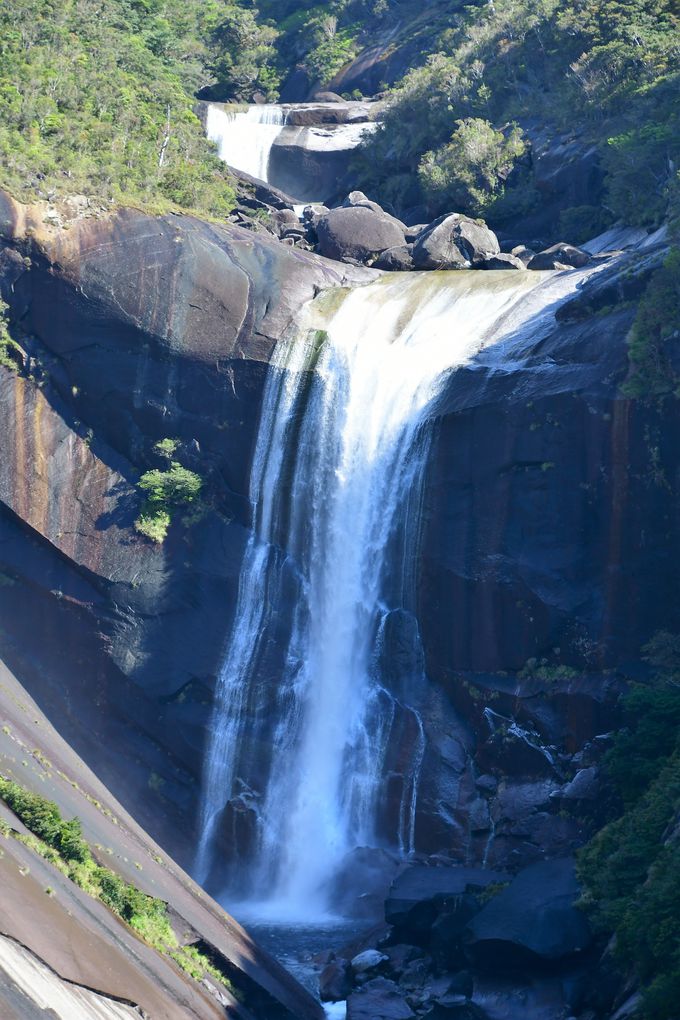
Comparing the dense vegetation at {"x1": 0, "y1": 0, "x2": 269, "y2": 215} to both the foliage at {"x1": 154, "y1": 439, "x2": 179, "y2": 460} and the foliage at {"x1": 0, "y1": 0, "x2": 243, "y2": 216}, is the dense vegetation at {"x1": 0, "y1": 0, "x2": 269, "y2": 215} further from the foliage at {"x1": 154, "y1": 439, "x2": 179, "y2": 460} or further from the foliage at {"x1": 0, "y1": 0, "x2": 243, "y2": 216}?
the foliage at {"x1": 154, "y1": 439, "x2": 179, "y2": 460}

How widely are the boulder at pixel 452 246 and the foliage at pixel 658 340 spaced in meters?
10.8

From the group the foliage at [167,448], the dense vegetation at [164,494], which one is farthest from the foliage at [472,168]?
the dense vegetation at [164,494]

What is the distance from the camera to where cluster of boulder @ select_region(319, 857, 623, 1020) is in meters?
23.6

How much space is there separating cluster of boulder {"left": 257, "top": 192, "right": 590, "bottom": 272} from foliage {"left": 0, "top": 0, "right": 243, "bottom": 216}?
3118 mm

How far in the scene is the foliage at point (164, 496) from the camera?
116ft

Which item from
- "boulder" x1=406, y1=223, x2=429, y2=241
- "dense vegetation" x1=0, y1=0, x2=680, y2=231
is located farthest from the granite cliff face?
"boulder" x1=406, y1=223, x2=429, y2=241

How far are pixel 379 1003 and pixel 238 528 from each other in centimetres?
1369

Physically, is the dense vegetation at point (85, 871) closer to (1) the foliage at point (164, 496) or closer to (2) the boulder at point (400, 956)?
(2) the boulder at point (400, 956)

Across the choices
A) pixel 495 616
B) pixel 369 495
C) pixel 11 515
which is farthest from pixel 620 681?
pixel 11 515

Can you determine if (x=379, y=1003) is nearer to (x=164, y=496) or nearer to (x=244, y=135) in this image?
(x=164, y=496)

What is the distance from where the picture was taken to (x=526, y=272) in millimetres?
37594

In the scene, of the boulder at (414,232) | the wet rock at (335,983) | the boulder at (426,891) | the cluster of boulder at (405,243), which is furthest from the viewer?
the boulder at (414,232)

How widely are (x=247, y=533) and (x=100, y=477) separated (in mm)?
4300

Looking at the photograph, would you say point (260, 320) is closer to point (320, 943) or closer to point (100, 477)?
point (100, 477)
